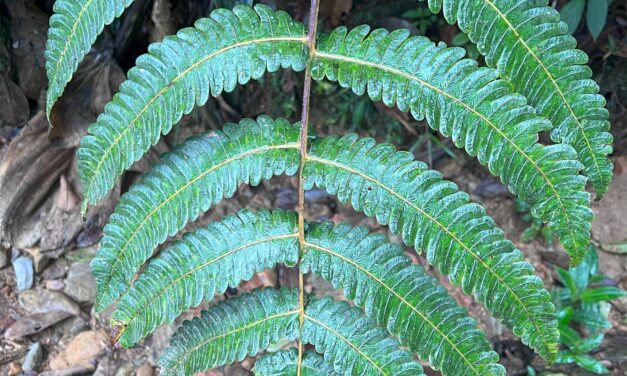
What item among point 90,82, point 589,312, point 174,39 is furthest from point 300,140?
point 589,312

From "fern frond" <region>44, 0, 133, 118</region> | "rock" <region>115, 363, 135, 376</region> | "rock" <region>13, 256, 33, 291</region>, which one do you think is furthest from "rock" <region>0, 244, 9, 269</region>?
"fern frond" <region>44, 0, 133, 118</region>

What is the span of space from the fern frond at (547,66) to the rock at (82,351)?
1465 millimetres

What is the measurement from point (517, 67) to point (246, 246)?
1.99ft

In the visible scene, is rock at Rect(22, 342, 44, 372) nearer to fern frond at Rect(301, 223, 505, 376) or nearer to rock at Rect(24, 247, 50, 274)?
rock at Rect(24, 247, 50, 274)

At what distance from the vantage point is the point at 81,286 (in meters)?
1.99

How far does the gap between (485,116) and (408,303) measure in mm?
363

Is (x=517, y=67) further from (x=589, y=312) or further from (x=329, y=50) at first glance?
(x=589, y=312)

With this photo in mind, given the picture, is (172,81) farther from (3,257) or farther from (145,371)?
(3,257)

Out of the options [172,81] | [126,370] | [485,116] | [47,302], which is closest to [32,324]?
[47,302]

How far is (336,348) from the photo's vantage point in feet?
3.65

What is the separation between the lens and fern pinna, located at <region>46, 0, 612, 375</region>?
1.07m

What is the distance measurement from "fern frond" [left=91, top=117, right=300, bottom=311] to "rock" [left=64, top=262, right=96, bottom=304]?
880 mm

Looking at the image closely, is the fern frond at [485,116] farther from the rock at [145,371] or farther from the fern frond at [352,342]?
the rock at [145,371]

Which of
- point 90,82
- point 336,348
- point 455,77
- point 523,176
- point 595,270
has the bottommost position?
point 336,348
